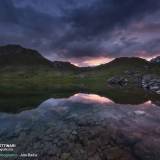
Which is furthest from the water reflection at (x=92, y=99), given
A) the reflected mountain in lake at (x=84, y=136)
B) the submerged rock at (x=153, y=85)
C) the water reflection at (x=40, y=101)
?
the submerged rock at (x=153, y=85)

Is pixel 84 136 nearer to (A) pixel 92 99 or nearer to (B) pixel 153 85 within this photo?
(A) pixel 92 99

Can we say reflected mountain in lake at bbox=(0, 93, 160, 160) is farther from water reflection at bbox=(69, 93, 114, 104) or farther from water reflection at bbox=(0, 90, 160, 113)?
water reflection at bbox=(69, 93, 114, 104)

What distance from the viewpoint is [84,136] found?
2027cm

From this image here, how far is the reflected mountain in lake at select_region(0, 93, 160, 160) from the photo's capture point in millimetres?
16172

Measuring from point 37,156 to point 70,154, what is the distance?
2314mm

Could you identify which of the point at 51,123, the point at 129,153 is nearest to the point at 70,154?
the point at 129,153

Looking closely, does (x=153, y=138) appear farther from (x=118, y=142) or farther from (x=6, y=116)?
(x=6, y=116)

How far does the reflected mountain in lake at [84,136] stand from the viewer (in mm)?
16172

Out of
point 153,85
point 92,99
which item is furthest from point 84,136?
point 153,85

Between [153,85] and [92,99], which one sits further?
[153,85]

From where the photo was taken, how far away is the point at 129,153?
16266 millimetres

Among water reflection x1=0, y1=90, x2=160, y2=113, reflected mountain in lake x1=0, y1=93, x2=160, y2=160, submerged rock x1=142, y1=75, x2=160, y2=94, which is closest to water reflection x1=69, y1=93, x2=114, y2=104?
water reflection x1=0, y1=90, x2=160, y2=113

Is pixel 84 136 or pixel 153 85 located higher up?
pixel 153 85

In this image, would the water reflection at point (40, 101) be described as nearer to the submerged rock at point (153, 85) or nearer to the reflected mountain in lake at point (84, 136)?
the reflected mountain in lake at point (84, 136)
